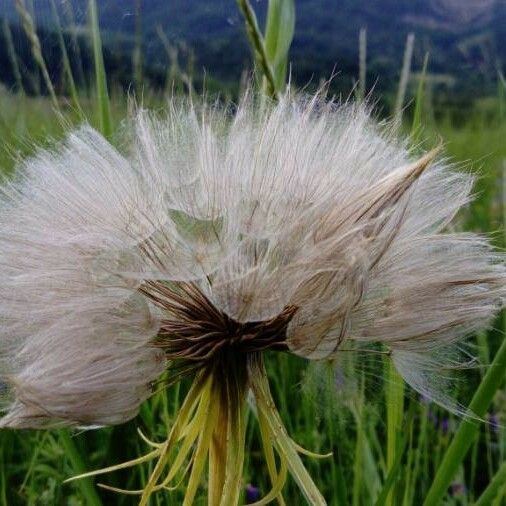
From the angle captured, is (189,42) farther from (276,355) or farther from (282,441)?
(282,441)

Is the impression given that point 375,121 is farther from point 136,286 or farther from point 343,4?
point 343,4

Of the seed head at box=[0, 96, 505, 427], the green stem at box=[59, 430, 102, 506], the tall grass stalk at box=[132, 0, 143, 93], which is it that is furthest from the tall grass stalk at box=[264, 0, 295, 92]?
the green stem at box=[59, 430, 102, 506]

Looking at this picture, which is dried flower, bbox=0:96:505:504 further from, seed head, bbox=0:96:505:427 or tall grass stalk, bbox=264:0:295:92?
tall grass stalk, bbox=264:0:295:92

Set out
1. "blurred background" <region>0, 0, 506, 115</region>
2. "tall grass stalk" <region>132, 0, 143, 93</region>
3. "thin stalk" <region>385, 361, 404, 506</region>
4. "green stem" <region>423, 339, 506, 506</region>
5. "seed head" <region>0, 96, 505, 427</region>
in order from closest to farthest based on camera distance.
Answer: "seed head" <region>0, 96, 505, 427</region>
"green stem" <region>423, 339, 506, 506</region>
"thin stalk" <region>385, 361, 404, 506</region>
"blurred background" <region>0, 0, 506, 115</region>
"tall grass stalk" <region>132, 0, 143, 93</region>

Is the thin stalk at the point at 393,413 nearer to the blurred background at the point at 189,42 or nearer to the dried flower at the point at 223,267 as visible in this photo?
the dried flower at the point at 223,267

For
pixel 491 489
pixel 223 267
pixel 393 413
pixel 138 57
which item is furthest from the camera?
pixel 138 57

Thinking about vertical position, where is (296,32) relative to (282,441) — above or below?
above

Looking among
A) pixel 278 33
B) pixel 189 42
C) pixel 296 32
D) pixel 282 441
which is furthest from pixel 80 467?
pixel 189 42
